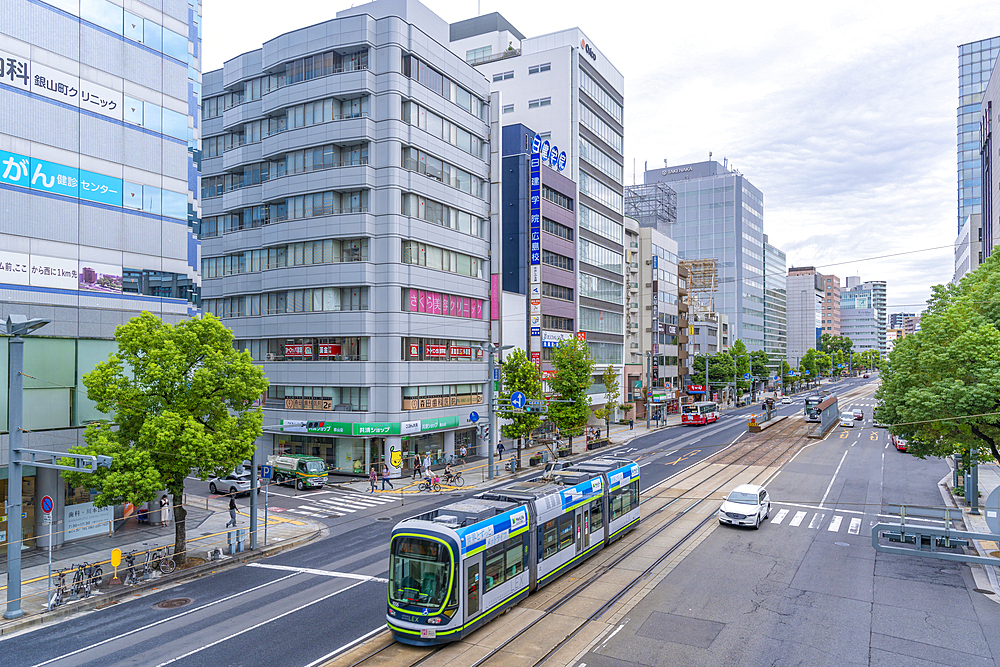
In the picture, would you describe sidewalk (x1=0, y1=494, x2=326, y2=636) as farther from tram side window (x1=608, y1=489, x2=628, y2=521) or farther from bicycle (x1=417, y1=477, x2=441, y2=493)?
tram side window (x1=608, y1=489, x2=628, y2=521)

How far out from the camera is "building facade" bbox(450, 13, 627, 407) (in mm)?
76625

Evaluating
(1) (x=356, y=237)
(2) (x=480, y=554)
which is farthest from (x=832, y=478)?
(1) (x=356, y=237)

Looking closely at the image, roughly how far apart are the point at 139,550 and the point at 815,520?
3377cm

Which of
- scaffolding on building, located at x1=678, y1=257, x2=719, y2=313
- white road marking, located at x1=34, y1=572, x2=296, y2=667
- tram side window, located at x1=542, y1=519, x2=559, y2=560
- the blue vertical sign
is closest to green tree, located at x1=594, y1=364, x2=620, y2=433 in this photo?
the blue vertical sign

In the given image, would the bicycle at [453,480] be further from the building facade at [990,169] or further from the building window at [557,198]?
the building facade at [990,169]

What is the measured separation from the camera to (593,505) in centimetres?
2709

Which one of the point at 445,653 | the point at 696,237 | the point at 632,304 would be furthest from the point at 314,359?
the point at 696,237

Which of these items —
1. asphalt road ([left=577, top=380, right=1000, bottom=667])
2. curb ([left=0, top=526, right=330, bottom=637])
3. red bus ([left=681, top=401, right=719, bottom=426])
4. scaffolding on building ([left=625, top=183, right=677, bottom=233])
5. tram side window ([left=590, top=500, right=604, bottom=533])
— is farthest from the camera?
scaffolding on building ([left=625, top=183, right=677, bottom=233])

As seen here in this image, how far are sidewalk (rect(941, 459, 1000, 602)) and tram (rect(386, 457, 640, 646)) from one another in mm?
15333

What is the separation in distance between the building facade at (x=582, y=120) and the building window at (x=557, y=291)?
11.4ft

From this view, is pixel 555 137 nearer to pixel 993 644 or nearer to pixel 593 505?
pixel 593 505

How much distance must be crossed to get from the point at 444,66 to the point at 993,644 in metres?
52.2

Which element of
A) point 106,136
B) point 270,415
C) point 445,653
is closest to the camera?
point 445,653

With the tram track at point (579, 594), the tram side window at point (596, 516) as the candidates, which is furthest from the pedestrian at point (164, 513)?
the tram side window at point (596, 516)
